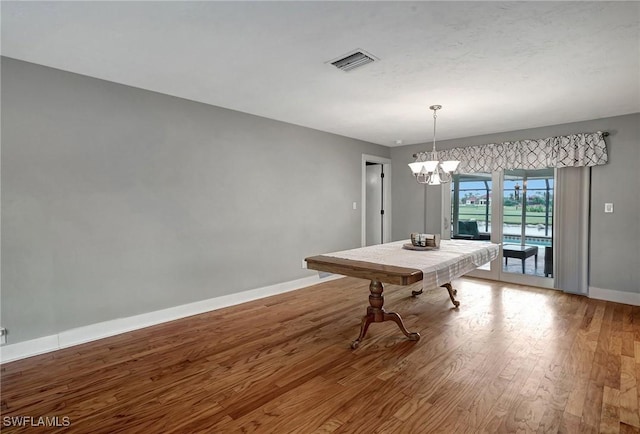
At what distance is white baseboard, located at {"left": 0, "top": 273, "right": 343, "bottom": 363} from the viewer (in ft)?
8.42

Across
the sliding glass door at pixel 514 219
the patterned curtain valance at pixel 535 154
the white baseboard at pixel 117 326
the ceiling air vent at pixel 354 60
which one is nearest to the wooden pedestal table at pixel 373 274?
the white baseboard at pixel 117 326

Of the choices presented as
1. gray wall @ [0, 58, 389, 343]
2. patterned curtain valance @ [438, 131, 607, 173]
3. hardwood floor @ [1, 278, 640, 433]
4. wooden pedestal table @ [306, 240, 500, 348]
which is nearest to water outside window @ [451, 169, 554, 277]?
patterned curtain valance @ [438, 131, 607, 173]

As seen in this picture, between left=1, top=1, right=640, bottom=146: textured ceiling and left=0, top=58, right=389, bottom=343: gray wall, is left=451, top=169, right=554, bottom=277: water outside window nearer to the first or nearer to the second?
left=1, top=1, right=640, bottom=146: textured ceiling

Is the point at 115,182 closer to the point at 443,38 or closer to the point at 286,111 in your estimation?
the point at 286,111

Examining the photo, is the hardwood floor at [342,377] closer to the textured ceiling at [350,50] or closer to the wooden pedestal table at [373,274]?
the wooden pedestal table at [373,274]

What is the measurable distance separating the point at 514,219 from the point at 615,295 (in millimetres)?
1514

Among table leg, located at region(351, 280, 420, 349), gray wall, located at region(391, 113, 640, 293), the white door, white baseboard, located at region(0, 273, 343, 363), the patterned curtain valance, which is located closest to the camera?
white baseboard, located at region(0, 273, 343, 363)

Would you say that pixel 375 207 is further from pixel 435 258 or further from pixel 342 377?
pixel 342 377

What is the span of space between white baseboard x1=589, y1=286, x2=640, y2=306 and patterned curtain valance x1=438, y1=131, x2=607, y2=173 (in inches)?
65.7

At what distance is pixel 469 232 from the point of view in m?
5.46

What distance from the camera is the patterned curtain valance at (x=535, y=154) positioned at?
411 centimetres

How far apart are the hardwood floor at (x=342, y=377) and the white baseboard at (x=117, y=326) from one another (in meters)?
0.09

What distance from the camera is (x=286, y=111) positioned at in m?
3.93

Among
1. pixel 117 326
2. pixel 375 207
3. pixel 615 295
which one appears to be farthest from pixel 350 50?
pixel 615 295
